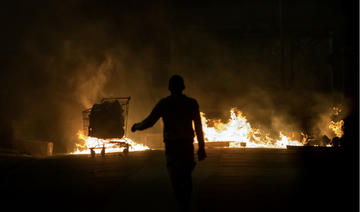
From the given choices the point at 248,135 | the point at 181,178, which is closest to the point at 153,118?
the point at 181,178

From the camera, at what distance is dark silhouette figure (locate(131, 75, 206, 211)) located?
238 inches

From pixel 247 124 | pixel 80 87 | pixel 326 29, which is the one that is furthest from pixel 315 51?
pixel 80 87

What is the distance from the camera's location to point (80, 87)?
60.6 ft

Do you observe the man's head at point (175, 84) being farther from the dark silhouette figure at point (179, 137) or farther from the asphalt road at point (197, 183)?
the asphalt road at point (197, 183)

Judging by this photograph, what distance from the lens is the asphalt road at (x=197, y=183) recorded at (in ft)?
22.4

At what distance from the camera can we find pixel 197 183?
8.36 m

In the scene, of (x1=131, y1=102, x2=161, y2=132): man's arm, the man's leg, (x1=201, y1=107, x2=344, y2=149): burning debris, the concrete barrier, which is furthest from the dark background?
the man's leg

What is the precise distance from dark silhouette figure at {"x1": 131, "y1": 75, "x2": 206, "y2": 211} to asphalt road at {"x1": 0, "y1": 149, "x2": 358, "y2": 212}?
655 millimetres

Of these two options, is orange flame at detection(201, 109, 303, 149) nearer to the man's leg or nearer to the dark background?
the dark background

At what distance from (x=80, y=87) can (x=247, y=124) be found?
659 centimetres

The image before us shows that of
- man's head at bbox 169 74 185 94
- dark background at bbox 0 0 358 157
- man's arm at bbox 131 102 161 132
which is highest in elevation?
dark background at bbox 0 0 358 157

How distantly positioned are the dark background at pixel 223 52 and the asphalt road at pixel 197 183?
317 inches

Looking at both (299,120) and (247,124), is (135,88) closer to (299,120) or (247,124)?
(247,124)

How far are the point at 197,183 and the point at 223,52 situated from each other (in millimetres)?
12400
